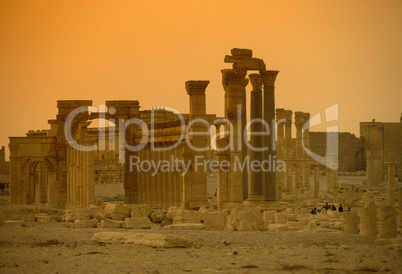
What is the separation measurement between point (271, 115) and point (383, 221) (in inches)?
309

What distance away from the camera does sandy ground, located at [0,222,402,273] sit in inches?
423

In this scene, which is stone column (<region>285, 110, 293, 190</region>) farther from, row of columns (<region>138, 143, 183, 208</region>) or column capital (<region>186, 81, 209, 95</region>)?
column capital (<region>186, 81, 209, 95</region>)

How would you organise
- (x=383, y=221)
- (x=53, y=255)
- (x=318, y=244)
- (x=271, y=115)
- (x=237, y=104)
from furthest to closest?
(x=271, y=115) → (x=237, y=104) → (x=383, y=221) → (x=318, y=244) → (x=53, y=255)

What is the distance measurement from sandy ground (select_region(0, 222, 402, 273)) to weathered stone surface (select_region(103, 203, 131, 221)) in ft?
11.9

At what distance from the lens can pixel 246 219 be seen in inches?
699

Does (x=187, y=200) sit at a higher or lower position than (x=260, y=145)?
lower

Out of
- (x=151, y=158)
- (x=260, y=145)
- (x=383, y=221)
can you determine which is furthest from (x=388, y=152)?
(x=383, y=221)

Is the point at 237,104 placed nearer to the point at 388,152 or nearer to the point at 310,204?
the point at 310,204

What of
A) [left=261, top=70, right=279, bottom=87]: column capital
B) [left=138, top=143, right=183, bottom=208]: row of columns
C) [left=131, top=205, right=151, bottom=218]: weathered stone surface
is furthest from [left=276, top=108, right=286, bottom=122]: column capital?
[left=131, top=205, right=151, bottom=218]: weathered stone surface

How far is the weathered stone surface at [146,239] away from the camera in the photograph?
13469 millimetres

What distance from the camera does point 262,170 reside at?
24625mm

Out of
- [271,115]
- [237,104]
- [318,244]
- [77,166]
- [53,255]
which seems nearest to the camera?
[53,255]

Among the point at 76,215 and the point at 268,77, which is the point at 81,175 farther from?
the point at 268,77

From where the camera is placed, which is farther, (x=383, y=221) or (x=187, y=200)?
(x=187, y=200)
